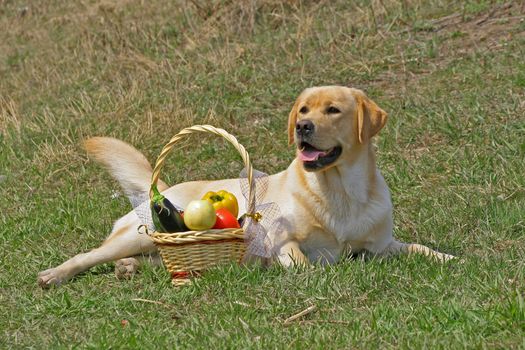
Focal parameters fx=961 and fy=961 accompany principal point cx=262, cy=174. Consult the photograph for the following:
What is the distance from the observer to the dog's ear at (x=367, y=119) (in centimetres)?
552

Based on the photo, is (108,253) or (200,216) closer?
(200,216)

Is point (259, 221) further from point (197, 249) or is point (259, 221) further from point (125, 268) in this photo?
point (125, 268)

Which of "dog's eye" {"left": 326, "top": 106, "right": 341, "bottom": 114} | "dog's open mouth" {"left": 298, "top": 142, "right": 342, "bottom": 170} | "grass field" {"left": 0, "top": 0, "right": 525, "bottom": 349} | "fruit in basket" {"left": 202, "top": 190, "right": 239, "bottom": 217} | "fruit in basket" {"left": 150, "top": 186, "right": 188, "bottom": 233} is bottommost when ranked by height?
"grass field" {"left": 0, "top": 0, "right": 525, "bottom": 349}

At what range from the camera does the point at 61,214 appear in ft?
23.7

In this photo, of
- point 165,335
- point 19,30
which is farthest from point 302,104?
point 19,30

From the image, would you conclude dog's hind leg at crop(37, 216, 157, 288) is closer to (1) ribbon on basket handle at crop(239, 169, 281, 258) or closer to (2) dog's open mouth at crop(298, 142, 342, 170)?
(1) ribbon on basket handle at crop(239, 169, 281, 258)

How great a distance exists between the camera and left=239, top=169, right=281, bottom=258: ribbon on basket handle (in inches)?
211

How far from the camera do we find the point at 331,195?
5.60m

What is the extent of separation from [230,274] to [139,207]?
1.10 m

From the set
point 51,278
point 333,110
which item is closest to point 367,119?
point 333,110

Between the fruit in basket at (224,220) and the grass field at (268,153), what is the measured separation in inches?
13.9

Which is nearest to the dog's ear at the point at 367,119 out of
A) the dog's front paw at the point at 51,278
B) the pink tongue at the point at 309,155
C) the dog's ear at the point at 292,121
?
the pink tongue at the point at 309,155

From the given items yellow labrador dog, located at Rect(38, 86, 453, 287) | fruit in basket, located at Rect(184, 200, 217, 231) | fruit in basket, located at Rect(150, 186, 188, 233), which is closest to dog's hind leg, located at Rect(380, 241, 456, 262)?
yellow labrador dog, located at Rect(38, 86, 453, 287)

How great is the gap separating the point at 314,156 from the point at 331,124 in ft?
0.69
